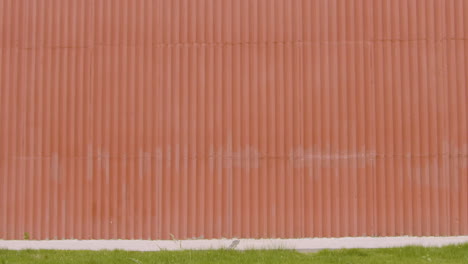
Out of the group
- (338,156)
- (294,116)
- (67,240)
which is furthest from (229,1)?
(67,240)

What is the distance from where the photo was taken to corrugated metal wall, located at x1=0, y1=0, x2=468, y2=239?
9.80 m

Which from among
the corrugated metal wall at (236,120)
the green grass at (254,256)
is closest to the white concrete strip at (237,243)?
the corrugated metal wall at (236,120)

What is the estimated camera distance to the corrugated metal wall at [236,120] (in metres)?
9.80

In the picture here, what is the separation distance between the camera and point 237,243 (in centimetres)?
949

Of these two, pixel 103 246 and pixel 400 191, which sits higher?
pixel 400 191

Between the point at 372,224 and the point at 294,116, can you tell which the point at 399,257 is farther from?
the point at 294,116

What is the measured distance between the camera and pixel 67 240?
987cm

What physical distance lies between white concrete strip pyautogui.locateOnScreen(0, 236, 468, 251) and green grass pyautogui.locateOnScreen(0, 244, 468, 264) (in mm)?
501

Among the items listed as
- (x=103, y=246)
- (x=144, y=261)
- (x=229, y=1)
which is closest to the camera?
(x=144, y=261)

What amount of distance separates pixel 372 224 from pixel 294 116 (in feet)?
7.70

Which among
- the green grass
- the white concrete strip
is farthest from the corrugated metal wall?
the green grass

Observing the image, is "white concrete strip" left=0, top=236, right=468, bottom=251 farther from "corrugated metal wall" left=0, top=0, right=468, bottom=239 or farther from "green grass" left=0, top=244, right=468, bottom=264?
"green grass" left=0, top=244, right=468, bottom=264

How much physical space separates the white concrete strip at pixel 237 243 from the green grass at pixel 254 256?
1.64 feet

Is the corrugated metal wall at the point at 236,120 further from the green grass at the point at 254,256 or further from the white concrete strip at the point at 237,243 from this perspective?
the green grass at the point at 254,256
